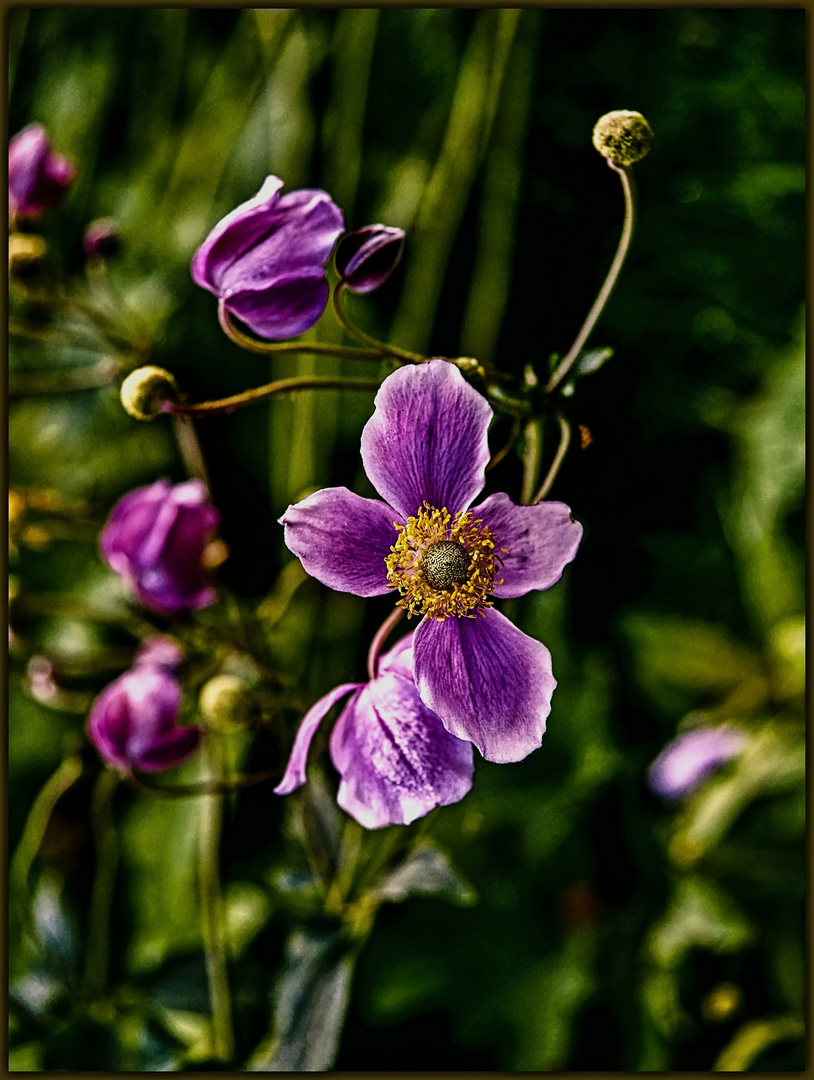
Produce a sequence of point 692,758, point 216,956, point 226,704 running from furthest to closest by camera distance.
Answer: point 692,758, point 216,956, point 226,704


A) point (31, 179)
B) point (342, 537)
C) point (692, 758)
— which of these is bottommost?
point (692, 758)

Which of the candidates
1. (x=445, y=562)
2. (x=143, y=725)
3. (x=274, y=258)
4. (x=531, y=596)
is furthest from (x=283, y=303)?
(x=531, y=596)

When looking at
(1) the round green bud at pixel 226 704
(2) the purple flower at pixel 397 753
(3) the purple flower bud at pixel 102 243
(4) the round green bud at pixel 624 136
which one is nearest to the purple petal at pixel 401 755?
(2) the purple flower at pixel 397 753

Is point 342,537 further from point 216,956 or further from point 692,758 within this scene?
point 692,758

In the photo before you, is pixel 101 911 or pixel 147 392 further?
pixel 101 911

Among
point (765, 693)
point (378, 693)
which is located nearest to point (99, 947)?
point (378, 693)
